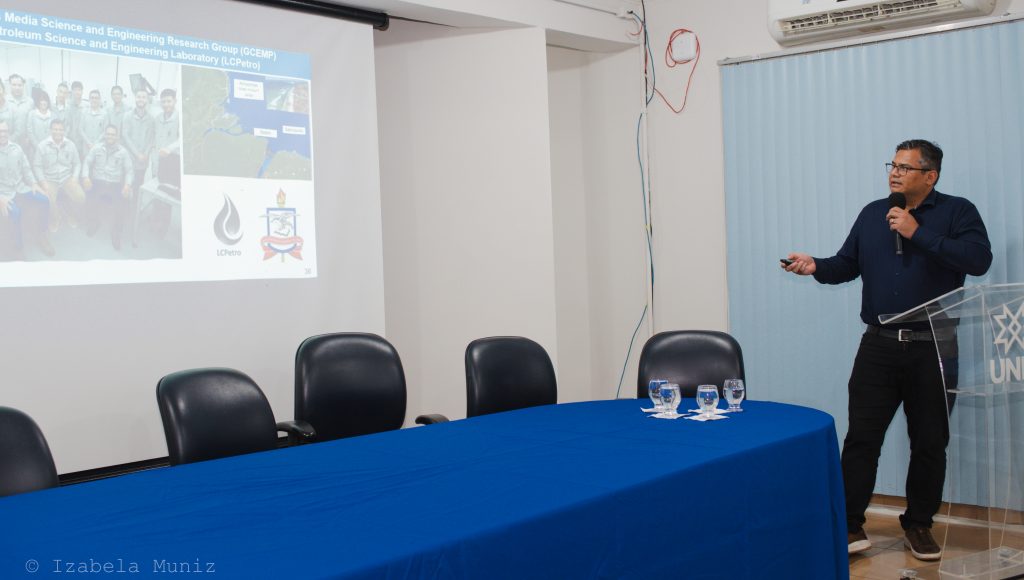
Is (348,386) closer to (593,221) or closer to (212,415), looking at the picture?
(212,415)

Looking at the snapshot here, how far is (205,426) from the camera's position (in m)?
2.83

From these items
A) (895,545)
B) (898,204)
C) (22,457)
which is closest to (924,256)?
(898,204)

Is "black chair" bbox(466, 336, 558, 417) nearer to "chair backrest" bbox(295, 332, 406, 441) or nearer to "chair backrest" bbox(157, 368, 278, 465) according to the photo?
"chair backrest" bbox(295, 332, 406, 441)

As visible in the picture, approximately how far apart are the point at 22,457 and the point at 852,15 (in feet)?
13.9

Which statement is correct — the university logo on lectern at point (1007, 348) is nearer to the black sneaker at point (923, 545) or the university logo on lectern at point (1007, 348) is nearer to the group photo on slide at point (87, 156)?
the black sneaker at point (923, 545)

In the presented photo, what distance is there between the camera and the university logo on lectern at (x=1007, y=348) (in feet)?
10.6

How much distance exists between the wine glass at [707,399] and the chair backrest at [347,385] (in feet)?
4.14

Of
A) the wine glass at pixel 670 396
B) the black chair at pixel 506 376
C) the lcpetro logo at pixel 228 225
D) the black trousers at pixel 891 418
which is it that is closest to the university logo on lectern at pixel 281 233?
the lcpetro logo at pixel 228 225

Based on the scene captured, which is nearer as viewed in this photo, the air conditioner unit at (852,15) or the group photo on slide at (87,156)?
the group photo on slide at (87,156)

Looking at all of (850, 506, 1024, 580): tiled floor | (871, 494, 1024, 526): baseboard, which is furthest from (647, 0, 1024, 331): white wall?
(871, 494, 1024, 526): baseboard

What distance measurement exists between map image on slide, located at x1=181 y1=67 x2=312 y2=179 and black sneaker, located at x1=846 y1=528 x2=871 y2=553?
117 inches

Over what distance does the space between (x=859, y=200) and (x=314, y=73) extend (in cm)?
286

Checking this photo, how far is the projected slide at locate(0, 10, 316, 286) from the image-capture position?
359 cm

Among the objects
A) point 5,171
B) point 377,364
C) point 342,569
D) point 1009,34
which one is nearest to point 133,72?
point 5,171
